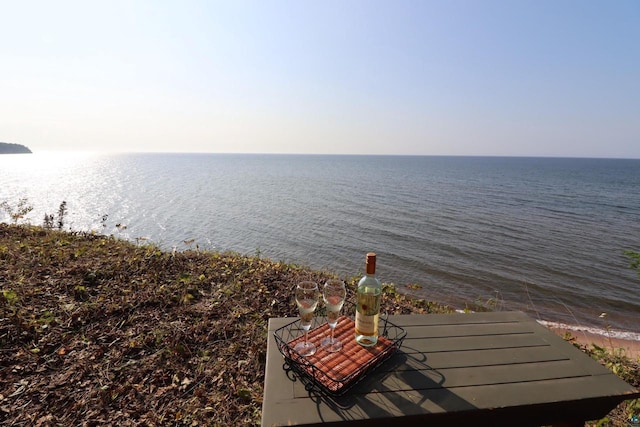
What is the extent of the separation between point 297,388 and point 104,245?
663 cm

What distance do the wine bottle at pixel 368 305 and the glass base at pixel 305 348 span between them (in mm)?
338

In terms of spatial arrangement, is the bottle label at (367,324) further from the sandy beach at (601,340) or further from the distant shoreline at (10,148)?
the distant shoreline at (10,148)

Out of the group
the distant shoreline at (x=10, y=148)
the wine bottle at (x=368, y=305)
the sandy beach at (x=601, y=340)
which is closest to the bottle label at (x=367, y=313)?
the wine bottle at (x=368, y=305)

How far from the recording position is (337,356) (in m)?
1.93

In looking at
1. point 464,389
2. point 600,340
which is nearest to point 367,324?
point 464,389

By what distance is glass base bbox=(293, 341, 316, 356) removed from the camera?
6.42 feet

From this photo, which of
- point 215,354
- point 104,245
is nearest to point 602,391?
point 215,354

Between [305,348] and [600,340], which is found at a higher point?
[305,348]

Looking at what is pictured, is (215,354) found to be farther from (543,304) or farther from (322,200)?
(322,200)

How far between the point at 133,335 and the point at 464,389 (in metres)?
3.78

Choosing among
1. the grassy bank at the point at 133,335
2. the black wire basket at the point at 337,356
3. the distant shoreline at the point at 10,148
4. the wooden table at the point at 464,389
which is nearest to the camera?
the wooden table at the point at 464,389

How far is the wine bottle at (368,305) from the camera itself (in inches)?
74.8

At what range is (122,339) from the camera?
3643 mm

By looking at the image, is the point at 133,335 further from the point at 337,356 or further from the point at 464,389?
the point at 464,389
